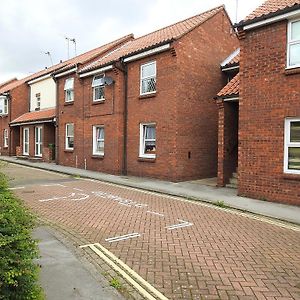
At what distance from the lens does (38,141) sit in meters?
26.0

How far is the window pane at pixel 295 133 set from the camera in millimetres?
9711

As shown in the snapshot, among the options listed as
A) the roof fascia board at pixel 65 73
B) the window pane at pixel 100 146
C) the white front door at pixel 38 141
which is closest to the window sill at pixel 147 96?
the window pane at pixel 100 146

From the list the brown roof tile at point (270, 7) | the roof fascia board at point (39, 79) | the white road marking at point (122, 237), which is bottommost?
the white road marking at point (122, 237)

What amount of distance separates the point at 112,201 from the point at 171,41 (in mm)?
7424

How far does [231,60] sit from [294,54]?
6.92 m

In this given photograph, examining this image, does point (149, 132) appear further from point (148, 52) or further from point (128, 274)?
point (128, 274)

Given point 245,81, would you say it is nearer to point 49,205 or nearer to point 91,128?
point 49,205

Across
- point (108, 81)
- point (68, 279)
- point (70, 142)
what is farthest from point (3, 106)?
point (68, 279)

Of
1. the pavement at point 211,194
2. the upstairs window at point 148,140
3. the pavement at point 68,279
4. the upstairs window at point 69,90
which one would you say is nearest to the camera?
the pavement at point 68,279

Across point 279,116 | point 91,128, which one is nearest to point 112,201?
point 279,116

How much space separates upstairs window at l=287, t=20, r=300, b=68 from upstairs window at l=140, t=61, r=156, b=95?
259 inches

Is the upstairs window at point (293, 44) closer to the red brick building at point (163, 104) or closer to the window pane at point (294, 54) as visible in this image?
the window pane at point (294, 54)

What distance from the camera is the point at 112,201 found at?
400 inches

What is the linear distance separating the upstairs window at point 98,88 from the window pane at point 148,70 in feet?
10.2
